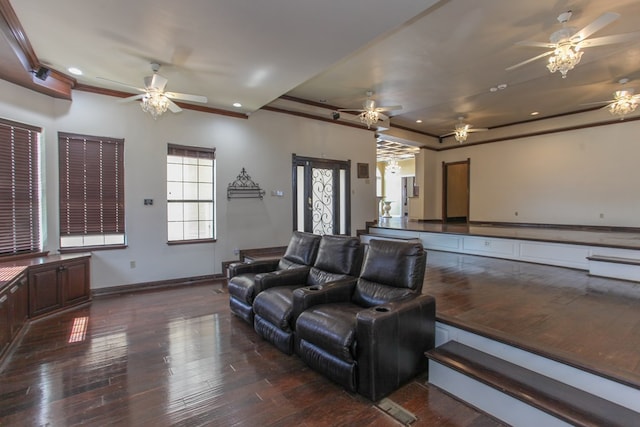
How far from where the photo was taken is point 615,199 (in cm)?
729

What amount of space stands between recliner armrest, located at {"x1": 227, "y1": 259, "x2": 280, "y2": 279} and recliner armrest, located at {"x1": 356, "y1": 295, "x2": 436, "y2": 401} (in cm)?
219

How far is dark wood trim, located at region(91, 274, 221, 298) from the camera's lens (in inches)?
193

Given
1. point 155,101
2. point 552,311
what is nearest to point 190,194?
point 155,101

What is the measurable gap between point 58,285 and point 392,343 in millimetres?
4404

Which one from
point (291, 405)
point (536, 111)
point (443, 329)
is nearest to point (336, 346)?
point (291, 405)

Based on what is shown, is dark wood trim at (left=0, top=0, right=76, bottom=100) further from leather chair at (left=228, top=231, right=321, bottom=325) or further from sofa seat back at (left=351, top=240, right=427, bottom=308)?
sofa seat back at (left=351, top=240, right=427, bottom=308)

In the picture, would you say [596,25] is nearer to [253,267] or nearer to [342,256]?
[342,256]

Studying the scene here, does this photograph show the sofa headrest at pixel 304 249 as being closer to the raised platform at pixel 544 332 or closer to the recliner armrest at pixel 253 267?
the recliner armrest at pixel 253 267

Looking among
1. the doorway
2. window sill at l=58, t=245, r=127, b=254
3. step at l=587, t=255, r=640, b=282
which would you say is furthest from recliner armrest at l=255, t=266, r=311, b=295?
the doorway

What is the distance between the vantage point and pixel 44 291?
3.90 meters

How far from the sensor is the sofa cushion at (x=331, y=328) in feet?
7.64

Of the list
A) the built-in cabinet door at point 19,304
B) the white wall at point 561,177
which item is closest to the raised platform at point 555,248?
the white wall at point 561,177

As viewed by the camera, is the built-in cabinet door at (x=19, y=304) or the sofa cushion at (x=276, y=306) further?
the built-in cabinet door at (x=19, y=304)

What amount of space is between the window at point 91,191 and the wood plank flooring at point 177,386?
161 cm
